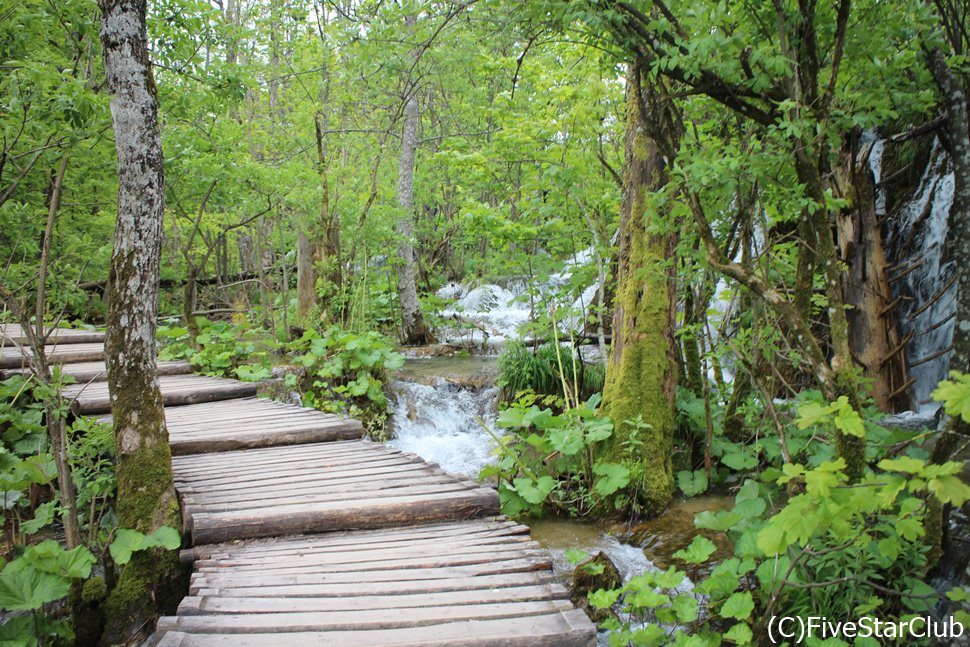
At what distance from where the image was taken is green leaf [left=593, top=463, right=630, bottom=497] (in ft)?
14.2

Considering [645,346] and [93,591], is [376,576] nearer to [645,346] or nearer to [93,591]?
[93,591]

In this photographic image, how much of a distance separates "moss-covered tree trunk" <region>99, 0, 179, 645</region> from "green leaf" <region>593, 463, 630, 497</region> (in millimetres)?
2861

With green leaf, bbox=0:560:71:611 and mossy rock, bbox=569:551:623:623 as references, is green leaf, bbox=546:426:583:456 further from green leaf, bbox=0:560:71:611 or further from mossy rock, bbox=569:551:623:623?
green leaf, bbox=0:560:71:611

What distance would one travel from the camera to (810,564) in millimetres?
2918

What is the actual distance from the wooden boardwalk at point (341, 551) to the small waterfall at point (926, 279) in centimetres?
504

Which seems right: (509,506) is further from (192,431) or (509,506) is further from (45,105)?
(45,105)

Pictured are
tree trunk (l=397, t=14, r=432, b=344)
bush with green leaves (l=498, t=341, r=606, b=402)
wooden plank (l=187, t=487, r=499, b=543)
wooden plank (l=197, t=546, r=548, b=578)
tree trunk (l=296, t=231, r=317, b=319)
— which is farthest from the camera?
tree trunk (l=296, t=231, r=317, b=319)

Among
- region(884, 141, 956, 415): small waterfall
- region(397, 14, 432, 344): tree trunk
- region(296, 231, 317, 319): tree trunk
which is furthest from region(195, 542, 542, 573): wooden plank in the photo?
region(296, 231, 317, 319): tree trunk

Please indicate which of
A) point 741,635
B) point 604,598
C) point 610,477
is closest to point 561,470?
point 610,477

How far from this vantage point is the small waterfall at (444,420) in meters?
6.74

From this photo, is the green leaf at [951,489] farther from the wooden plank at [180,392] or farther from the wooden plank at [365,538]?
the wooden plank at [180,392]

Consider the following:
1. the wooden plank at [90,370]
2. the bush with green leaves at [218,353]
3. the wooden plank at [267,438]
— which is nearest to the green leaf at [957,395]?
the wooden plank at [267,438]

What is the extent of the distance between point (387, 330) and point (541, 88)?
632 cm

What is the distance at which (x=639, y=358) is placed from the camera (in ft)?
15.4
